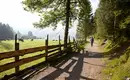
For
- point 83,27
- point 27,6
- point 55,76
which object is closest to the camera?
point 55,76

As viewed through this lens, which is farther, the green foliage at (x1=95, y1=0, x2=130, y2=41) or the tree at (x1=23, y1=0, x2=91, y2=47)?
the tree at (x1=23, y1=0, x2=91, y2=47)

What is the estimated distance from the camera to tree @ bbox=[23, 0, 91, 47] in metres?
24.3

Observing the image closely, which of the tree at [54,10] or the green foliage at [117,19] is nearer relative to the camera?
the green foliage at [117,19]

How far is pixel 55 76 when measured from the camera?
448 inches

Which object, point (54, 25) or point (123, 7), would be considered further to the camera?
point (54, 25)

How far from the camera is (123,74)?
33.8ft

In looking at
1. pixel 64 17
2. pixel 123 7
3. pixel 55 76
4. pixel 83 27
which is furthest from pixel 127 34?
pixel 83 27

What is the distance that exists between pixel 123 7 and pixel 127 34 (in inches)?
137

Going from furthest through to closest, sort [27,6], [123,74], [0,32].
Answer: [0,32] → [27,6] → [123,74]

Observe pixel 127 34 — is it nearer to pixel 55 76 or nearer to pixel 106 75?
pixel 106 75

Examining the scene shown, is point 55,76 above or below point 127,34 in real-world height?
below

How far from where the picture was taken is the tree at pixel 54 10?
24.3 m

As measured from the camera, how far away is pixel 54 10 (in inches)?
993

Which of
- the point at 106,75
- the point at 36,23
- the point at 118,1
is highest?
the point at 118,1
